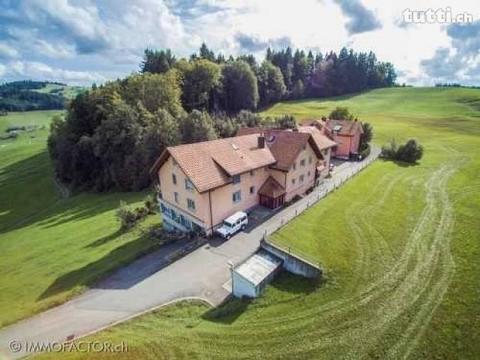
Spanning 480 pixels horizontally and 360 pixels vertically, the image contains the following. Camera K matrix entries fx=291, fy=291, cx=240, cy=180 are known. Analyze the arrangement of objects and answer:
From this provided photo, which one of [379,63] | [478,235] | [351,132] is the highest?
[379,63]

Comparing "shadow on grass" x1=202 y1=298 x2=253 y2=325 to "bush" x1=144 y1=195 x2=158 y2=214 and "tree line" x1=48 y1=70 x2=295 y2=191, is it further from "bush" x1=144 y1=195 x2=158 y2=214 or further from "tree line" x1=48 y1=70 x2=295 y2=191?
"tree line" x1=48 y1=70 x2=295 y2=191

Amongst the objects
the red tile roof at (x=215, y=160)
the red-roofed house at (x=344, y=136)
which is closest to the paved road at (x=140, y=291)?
the red tile roof at (x=215, y=160)

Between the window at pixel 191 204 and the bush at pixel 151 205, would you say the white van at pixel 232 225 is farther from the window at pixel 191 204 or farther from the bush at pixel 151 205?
the bush at pixel 151 205

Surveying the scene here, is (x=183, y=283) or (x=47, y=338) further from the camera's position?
(x=183, y=283)

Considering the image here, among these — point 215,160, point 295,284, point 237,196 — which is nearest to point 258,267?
point 295,284

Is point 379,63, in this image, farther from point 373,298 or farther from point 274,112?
point 373,298

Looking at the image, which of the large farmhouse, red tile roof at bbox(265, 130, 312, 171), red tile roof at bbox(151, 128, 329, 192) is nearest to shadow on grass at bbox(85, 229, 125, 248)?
the large farmhouse

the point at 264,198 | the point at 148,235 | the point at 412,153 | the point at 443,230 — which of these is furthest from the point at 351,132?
the point at 148,235

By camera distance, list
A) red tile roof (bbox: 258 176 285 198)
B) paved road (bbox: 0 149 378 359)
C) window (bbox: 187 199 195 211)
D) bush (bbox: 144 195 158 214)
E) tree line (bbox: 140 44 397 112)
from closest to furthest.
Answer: paved road (bbox: 0 149 378 359) < window (bbox: 187 199 195 211) < red tile roof (bbox: 258 176 285 198) < bush (bbox: 144 195 158 214) < tree line (bbox: 140 44 397 112)
